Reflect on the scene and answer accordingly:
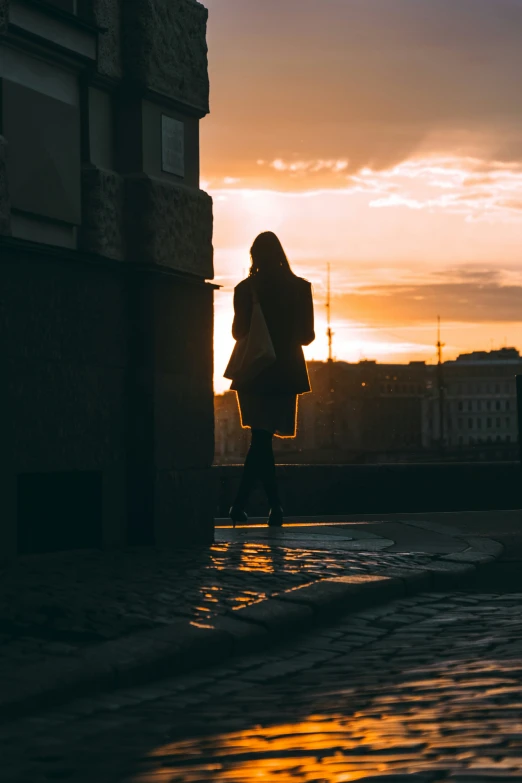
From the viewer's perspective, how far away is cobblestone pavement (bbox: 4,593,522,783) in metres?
3.96

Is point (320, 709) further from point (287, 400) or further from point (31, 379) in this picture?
point (287, 400)

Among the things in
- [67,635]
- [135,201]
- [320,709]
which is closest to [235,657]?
[67,635]

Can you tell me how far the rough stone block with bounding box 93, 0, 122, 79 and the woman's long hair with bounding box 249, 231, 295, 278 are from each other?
1.97 meters

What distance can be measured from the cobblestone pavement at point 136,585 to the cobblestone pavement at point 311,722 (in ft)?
1.60

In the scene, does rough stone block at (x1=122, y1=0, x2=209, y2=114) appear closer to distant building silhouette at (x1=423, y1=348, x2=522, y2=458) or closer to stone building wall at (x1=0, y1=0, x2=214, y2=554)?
stone building wall at (x1=0, y1=0, x2=214, y2=554)

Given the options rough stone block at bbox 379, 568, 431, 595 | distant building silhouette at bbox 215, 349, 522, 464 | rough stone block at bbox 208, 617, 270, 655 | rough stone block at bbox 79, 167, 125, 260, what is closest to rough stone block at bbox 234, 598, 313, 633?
rough stone block at bbox 208, 617, 270, 655

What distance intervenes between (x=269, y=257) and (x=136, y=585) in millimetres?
4398

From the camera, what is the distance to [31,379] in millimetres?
8758

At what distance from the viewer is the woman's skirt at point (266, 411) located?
11172mm

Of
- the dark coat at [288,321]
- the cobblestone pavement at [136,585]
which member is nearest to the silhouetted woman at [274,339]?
the dark coat at [288,321]

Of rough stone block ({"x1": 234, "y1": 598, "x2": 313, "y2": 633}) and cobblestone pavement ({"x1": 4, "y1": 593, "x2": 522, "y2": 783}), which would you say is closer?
cobblestone pavement ({"x1": 4, "y1": 593, "x2": 522, "y2": 783})

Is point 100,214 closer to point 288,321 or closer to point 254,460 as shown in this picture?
point 288,321

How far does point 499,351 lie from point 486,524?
621ft

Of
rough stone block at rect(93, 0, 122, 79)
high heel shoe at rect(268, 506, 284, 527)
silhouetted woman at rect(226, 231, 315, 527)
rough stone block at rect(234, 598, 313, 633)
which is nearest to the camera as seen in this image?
rough stone block at rect(234, 598, 313, 633)
